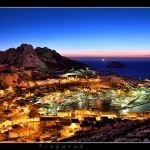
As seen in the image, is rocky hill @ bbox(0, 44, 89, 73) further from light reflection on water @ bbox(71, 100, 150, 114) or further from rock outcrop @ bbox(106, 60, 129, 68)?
light reflection on water @ bbox(71, 100, 150, 114)

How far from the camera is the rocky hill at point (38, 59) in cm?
270

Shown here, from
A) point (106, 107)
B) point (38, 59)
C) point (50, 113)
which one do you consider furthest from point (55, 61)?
point (106, 107)

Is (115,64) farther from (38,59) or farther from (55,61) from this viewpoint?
(38,59)

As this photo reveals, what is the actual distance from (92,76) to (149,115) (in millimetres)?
572

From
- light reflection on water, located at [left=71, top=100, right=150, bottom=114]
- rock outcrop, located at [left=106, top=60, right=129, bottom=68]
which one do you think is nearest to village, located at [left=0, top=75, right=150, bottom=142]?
light reflection on water, located at [left=71, top=100, right=150, bottom=114]

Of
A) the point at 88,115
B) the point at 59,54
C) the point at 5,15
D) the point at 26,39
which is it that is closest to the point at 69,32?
the point at 59,54

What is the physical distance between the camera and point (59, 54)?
2.70 metres

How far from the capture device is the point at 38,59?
2848 millimetres

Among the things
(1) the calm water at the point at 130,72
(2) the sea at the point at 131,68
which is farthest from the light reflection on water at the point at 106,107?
(2) the sea at the point at 131,68

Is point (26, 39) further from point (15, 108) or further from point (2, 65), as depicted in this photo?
point (15, 108)

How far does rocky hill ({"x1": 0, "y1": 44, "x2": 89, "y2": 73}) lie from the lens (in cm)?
270

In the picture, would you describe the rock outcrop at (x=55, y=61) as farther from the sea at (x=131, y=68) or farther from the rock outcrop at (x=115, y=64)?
the rock outcrop at (x=115, y=64)

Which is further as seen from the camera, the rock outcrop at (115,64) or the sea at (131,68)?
the rock outcrop at (115,64)

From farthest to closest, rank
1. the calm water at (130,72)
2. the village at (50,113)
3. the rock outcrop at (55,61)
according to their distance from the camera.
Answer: the rock outcrop at (55,61) < the calm water at (130,72) < the village at (50,113)
